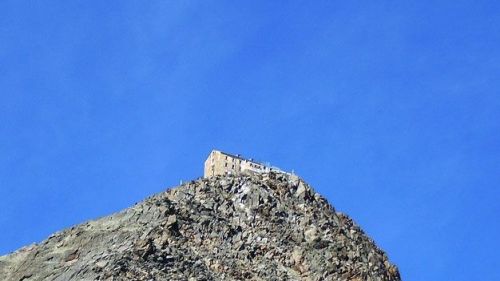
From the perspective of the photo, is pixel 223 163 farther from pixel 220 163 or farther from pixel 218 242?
pixel 218 242

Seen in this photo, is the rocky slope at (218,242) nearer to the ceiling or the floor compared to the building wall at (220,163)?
nearer to the floor

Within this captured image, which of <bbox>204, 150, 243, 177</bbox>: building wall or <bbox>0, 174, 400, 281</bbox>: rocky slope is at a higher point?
<bbox>204, 150, 243, 177</bbox>: building wall

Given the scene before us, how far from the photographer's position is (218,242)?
7700 centimetres

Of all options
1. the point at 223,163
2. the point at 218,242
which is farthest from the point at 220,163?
the point at 218,242

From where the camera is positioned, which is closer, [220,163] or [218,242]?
[218,242]

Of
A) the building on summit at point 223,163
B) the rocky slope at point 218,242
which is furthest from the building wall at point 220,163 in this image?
the rocky slope at point 218,242

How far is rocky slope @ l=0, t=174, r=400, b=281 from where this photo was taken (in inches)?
2803

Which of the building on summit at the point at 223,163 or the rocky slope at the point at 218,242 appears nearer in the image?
the rocky slope at the point at 218,242

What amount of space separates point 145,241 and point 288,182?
20.3 m

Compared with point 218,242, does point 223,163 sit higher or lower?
higher

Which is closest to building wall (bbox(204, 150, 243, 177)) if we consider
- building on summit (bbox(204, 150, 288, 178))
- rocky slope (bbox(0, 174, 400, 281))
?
building on summit (bbox(204, 150, 288, 178))

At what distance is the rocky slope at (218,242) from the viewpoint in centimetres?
7119

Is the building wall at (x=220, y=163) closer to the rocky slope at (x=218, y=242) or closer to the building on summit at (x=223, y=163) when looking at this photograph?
the building on summit at (x=223, y=163)

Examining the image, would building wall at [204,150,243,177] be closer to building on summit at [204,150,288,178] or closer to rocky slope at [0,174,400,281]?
building on summit at [204,150,288,178]
